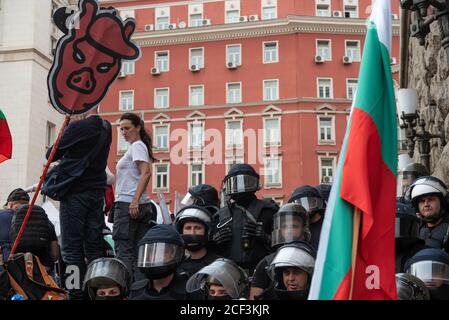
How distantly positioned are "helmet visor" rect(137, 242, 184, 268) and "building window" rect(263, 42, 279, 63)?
3269cm

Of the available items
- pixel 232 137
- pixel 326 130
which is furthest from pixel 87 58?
pixel 326 130

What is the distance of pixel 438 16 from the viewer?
6059 millimetres

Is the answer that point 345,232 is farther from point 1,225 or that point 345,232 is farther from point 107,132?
point 1,225

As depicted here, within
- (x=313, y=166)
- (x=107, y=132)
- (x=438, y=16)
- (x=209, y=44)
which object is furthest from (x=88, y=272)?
(x=209, y=44)

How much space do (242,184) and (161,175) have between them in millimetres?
31029

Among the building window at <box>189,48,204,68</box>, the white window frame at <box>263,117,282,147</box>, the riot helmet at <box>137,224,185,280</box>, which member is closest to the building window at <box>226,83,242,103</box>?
the white window frame at <box>263,117,282,147</box>

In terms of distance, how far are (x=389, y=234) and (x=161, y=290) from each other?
9.07 feet

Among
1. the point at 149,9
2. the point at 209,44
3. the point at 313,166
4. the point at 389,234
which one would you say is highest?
the point at 149,9

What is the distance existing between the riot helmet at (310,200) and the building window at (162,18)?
3407cm

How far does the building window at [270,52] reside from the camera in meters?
37.2

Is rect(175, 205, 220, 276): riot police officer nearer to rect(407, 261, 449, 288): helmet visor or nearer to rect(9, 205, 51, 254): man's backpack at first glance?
rect(9, 205, 51, 254): man's backpack

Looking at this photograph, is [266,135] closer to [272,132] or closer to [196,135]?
[272,132]

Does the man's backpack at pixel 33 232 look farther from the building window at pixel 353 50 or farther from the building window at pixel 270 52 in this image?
the building window at pixel 353 50

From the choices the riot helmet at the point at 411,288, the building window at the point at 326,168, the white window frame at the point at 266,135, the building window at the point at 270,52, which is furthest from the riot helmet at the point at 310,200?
the building window at the point at 270,52
